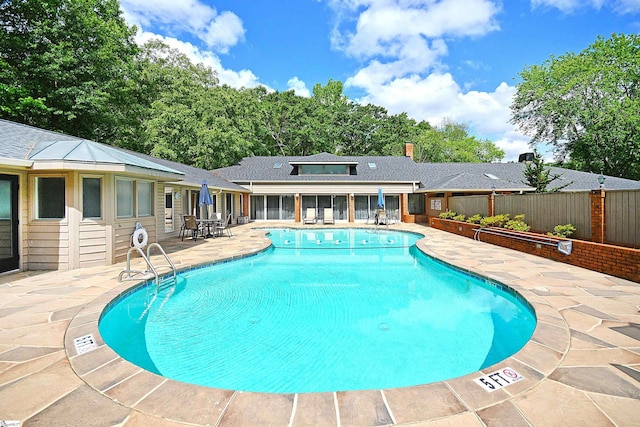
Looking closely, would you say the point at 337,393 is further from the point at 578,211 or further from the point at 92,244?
the point at 578,211

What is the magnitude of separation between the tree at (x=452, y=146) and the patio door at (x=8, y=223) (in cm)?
3692

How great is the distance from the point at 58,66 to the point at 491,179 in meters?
25.9

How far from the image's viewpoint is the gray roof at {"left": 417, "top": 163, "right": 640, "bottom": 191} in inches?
693

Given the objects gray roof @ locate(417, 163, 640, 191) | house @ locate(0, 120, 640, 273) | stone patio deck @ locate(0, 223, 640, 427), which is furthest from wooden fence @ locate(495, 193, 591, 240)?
house @ locate(0, 120, 640, 273)

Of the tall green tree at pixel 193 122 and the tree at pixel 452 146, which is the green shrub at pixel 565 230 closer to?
the tall green tree at pixel 193 122

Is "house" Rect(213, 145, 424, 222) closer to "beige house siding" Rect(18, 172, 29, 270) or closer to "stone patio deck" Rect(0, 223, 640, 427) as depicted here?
"beige house siding" Rect(18, 172, 29, 270)

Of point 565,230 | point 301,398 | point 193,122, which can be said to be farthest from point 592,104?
point 301,398

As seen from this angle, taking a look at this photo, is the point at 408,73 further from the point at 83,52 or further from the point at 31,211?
the point at 31,211

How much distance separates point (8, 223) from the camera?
6453mm

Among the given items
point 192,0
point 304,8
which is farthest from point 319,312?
point 192,0

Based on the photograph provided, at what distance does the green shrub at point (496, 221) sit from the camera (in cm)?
1102

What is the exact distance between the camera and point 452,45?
1998 cm

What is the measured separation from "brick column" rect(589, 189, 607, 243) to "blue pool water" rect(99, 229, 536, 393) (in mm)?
3341

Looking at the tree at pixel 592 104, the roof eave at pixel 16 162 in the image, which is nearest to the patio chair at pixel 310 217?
the roof eave at pixel 16 162
